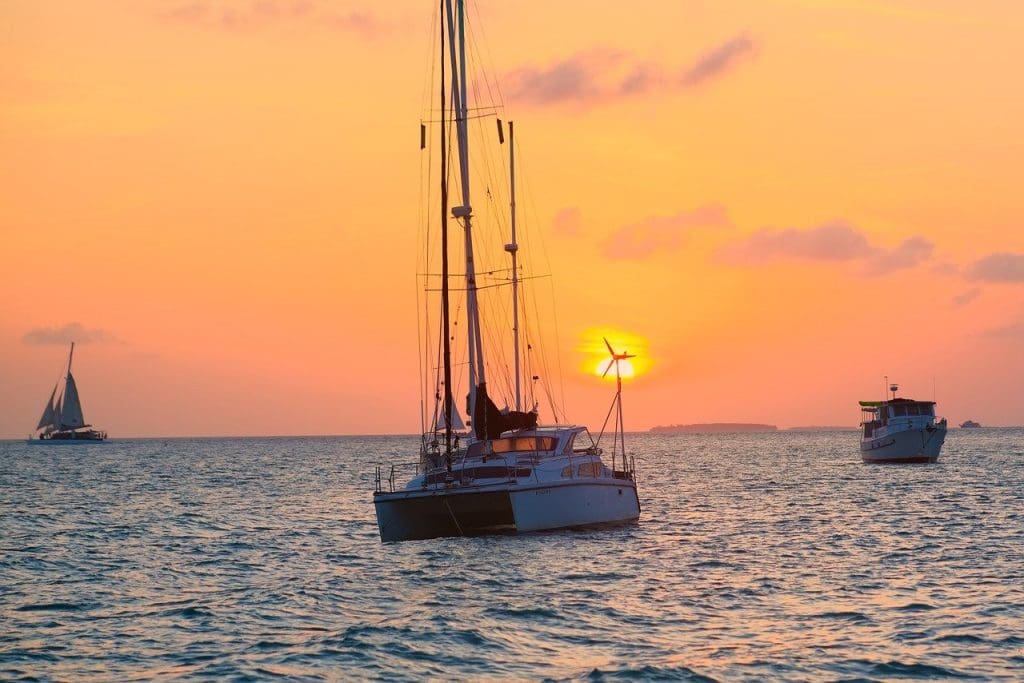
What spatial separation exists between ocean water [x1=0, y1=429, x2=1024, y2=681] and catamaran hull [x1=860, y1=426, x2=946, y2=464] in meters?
50.6

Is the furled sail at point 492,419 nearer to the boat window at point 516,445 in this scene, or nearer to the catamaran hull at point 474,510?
the boat window at point 516,445

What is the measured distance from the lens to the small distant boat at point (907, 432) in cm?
11150

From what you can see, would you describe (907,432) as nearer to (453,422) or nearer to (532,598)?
(453,422)

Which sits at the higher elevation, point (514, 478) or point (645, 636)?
point (514, 478)

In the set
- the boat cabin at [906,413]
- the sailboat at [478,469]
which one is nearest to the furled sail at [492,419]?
the sailboat at [478,469]

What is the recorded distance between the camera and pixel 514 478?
43.4 metres

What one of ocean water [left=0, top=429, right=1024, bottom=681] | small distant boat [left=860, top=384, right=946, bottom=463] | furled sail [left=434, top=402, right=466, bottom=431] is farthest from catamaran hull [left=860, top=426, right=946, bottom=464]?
furled sail [left=434, top=402, right=466, bottom=431]

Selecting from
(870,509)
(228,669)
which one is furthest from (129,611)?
(870,509)

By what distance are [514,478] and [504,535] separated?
2.18 metres

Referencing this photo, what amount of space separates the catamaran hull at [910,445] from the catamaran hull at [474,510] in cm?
7516

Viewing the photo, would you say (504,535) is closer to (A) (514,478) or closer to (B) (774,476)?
(A) (514,478)

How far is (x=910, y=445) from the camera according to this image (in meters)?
112

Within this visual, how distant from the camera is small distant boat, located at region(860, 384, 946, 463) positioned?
11150cm

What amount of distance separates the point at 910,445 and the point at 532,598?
8842 centimetres
